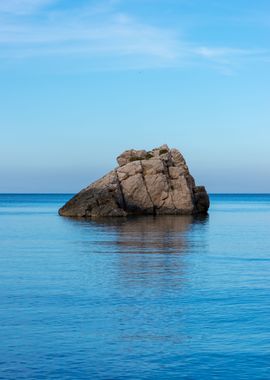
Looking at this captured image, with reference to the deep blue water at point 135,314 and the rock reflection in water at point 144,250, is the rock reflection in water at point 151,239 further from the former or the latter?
the deep blue water at point 135,314

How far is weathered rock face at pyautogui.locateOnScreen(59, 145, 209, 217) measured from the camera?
10875cm

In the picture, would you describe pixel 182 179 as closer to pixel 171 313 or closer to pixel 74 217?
pixel 74 217

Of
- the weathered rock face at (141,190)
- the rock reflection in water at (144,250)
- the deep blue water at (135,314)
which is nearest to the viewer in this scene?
the deep blue water at (135,314)

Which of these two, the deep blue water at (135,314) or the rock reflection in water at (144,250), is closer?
the deep blue water at (135,314)

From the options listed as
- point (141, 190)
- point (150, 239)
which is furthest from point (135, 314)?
point (141, 190)

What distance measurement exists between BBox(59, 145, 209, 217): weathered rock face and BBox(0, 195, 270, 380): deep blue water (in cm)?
5586

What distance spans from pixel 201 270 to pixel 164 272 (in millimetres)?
2652

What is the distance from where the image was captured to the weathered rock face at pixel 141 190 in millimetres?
108750

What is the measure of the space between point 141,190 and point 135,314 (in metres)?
83.9

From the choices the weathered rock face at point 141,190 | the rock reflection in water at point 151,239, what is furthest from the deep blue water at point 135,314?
the weathered rock face at point 141,190

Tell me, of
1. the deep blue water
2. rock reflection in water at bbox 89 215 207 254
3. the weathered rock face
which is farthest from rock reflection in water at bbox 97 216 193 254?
the weathered rock face

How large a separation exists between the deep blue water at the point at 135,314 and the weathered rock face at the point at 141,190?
55.9m

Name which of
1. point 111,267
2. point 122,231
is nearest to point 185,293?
point 111,267

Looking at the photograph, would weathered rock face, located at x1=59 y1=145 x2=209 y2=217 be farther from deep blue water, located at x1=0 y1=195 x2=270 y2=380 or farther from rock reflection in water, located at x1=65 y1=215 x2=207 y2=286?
deep blue water, located at x1=0 y1=195 x2=270 y2=380
